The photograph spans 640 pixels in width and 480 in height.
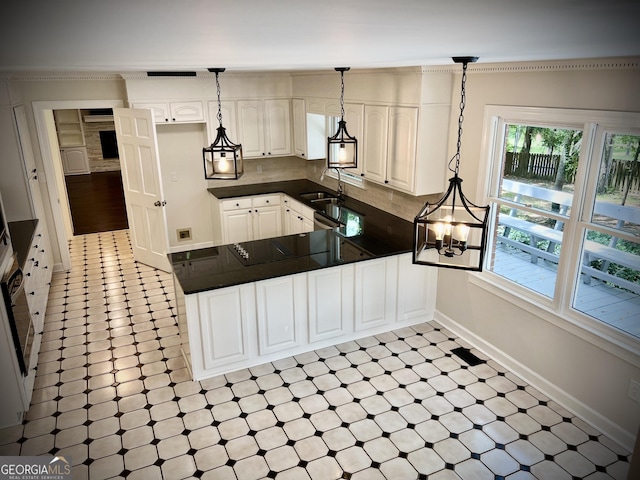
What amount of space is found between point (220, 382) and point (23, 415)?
5.02 feet

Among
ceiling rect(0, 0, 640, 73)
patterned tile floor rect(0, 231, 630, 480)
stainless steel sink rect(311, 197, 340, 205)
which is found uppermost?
ceiling rect(0, 0, 640, 73)

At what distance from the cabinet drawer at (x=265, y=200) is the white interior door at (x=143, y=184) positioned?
1268 millimetres

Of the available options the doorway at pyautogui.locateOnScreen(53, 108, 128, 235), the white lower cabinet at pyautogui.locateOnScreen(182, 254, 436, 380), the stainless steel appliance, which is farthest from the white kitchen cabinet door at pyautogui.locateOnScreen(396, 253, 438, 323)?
the doorway at pyautogui.locateOnScreen(53, 108, 128, 235)

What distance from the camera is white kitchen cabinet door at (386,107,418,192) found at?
176 inches

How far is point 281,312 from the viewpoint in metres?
4.31

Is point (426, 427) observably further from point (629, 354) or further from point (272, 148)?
point (272, 148)

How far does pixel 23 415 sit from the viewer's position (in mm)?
3688

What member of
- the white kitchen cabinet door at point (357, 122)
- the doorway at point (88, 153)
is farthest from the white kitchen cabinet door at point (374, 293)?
the doorway at point (88, 153)

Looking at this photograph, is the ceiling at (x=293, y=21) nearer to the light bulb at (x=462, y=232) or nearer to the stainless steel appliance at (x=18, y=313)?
the light bulb at (x=462, y=232)

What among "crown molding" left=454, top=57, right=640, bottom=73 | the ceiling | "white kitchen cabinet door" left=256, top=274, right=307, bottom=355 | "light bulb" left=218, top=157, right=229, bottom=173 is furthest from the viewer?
"white kitchen cabinet door" left=256, top=274, right=307, bottom=355

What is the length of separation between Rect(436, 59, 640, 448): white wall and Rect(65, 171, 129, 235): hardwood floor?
6.33 m

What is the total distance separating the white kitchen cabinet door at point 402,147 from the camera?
4480 millimetres

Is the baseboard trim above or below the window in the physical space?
below

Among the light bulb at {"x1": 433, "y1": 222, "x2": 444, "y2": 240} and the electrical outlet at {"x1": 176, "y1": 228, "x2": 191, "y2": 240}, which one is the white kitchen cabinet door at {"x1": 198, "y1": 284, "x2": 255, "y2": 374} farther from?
the electrical outlet at {"x1": 176, "y1": 228, "x2": 191, "y2": 240}
